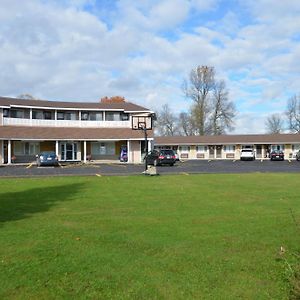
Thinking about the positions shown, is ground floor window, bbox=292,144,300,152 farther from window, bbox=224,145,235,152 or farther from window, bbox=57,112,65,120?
window, bbox=57,112,65,120

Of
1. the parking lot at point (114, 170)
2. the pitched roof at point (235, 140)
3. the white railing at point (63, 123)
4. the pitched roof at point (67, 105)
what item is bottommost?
the parking lot at point (114, 170)

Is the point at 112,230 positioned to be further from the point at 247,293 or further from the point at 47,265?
the point at 247,293

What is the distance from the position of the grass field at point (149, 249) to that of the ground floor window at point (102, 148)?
35.9m

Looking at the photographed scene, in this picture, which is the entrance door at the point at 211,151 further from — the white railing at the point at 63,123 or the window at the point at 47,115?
the window at the point at 47,115

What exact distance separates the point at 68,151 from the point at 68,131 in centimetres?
236

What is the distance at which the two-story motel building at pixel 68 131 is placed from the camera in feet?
144

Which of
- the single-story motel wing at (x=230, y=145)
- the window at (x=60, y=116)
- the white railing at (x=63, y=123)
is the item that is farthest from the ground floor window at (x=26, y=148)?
the single-story motel wing at (x=230, y=145)

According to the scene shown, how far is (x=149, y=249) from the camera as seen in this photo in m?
6.93

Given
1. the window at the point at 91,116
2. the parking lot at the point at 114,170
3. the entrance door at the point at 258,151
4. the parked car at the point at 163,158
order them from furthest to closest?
the entrance door at the point at 258,151
the window at the point at 91,116
the parked car at the point at 163,158
the parking lot at the point at 114,170

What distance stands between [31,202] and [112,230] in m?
5.38

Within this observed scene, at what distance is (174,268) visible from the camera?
5.91m

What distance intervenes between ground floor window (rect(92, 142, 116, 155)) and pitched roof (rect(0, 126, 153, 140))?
5.44 feet

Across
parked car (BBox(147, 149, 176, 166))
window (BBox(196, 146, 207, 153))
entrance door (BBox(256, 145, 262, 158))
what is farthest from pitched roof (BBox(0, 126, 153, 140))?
entrance door (BBox(256, 145, 262, 158))

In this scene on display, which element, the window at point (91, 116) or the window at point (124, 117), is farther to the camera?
the window at point (124, 117)
